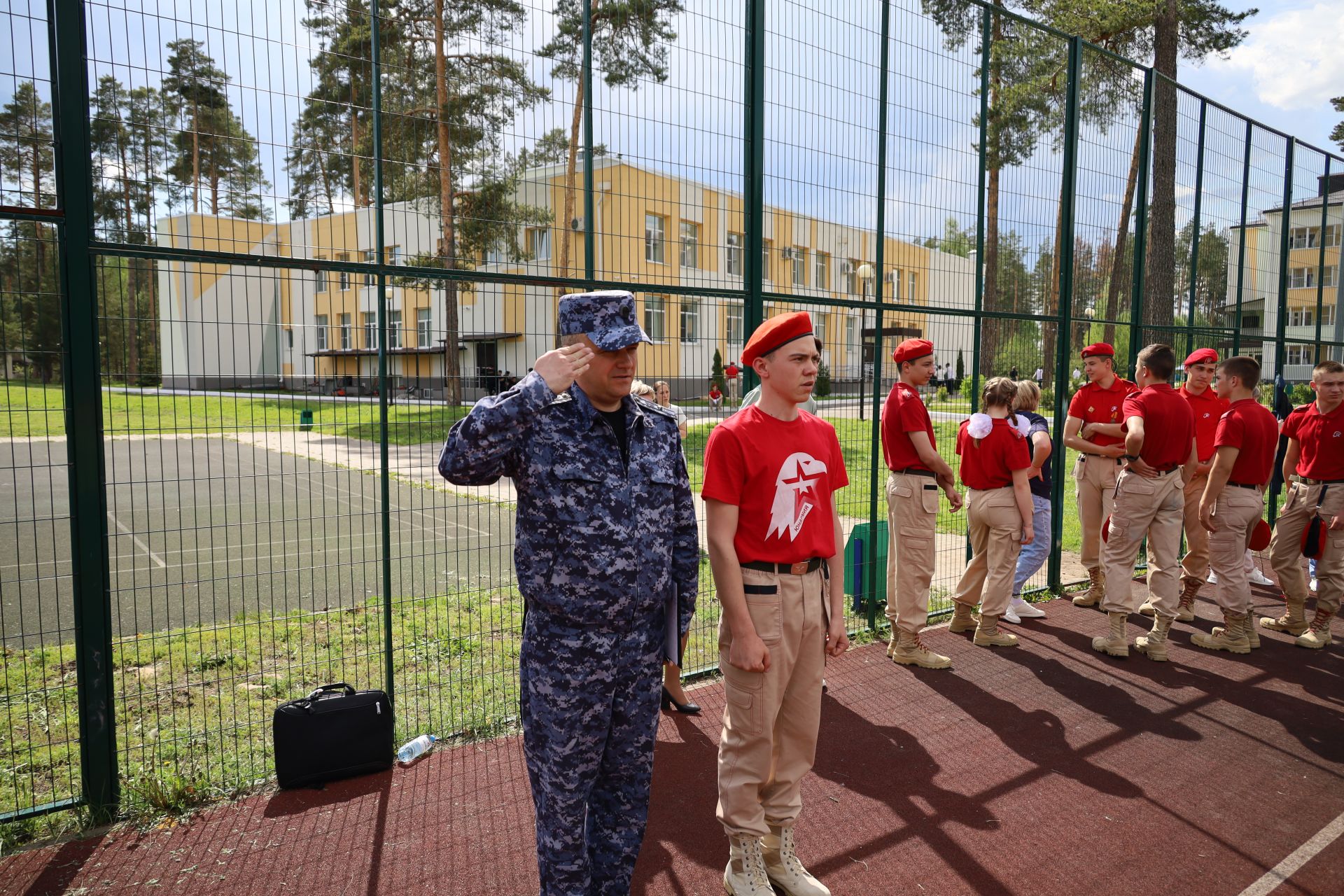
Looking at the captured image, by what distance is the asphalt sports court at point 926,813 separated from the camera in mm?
3332

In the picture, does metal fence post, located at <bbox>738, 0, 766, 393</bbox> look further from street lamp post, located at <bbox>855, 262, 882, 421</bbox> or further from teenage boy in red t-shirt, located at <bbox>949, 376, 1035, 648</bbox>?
teenage boy in red t-shirt, located at <bbox>949, 376, 1035, 648</bbox>

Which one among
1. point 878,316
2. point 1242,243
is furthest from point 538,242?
point 1242,243

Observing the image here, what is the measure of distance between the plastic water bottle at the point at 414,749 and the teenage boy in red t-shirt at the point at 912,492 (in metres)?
3.23

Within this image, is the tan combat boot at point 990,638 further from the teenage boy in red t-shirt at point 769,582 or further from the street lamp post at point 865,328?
the teenage boy in red t-shirt at point 769,582

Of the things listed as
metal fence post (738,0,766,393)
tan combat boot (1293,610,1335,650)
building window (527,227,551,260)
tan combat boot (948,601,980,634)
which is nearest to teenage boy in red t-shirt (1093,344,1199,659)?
tan combat boot (948,601,980,634)

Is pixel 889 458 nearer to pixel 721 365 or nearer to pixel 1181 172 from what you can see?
pixel 721 365

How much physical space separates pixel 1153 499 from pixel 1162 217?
5867 mm

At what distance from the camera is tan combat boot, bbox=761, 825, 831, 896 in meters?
3.20

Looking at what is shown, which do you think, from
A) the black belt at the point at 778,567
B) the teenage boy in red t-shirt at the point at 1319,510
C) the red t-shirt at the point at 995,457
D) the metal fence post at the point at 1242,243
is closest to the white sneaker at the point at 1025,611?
the red t-shirt at the point at 995,457

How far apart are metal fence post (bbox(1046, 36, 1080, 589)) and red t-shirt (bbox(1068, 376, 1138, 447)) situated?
1.63 feet

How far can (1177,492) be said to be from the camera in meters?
5.91

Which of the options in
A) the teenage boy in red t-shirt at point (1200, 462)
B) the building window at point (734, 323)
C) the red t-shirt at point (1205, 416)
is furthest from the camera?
the red t-shirt at point (1205, 416)

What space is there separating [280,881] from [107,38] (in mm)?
3640

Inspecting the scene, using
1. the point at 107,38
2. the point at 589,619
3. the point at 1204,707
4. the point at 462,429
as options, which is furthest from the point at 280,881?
the point at 1204,707
